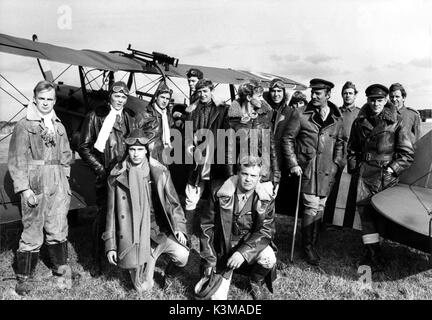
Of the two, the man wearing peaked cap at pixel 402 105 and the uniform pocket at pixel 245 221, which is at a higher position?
the man wearing peaked cap at pixel 402 105

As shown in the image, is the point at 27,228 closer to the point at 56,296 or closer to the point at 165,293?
the point at 56,296

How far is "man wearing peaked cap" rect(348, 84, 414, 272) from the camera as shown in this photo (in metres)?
4.05

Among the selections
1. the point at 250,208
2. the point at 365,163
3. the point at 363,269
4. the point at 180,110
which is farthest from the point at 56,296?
the point at 180,110

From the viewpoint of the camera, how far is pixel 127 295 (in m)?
3.51

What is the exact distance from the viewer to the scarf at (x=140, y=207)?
337cm

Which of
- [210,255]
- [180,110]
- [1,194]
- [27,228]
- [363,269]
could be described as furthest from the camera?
[180,110]

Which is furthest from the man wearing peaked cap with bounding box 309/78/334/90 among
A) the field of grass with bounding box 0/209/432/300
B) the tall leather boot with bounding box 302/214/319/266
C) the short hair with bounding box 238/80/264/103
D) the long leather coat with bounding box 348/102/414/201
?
the field of grass with bounding box 0/209/432/300

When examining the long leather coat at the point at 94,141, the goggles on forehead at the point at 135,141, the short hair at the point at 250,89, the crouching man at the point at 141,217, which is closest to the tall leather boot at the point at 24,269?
the crouching man at the point at 141,217

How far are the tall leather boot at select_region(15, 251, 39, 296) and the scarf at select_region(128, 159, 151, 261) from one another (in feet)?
3.34

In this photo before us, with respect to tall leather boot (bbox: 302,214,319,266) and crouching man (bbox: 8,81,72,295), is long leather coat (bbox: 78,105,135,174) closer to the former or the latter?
crouching man (bbox: 8,81,72,295)

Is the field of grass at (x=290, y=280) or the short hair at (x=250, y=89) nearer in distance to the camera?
the field of grass at (x=290, y=280)

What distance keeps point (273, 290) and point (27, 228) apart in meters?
2.36

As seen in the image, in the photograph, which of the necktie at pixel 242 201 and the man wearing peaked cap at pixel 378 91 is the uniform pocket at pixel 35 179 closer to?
the necktie at pixel 242 201

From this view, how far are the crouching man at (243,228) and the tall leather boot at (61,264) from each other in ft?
4.76
